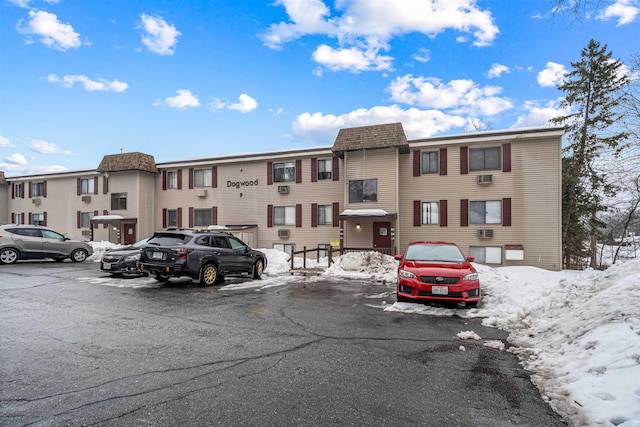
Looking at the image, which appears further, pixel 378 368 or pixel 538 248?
pixel 538 248

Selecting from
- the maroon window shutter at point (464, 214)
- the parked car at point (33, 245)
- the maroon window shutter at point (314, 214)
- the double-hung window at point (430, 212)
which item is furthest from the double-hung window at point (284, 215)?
the parked car at point (33, 245)

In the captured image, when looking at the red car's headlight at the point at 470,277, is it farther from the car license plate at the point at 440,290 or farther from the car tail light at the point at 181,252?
the car tail light at the point at 181,252

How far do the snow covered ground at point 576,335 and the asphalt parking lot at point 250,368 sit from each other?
0.30 meters

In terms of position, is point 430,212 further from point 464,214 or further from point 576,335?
point 576,335

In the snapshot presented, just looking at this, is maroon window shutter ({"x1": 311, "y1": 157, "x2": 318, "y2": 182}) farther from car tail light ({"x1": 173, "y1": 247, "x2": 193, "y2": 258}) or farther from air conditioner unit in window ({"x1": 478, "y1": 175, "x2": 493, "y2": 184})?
car tail light ({"x1": 173, "y1": 247, "x2": 193, "y2": 258})

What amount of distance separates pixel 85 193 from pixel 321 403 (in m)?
31.3

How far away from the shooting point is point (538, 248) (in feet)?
55.3

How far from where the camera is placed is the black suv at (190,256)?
991cm

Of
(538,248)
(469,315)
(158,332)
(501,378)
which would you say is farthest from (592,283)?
(538,248)

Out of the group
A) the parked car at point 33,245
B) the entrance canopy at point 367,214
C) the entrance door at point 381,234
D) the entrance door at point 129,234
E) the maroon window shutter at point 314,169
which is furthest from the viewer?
the entrance door at point 129,234

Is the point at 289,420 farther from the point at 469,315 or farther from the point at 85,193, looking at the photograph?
the point at 85,193

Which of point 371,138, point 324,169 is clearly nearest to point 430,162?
point 371,138

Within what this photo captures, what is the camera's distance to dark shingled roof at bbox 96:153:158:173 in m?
24.4

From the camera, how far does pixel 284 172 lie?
72.0ft
